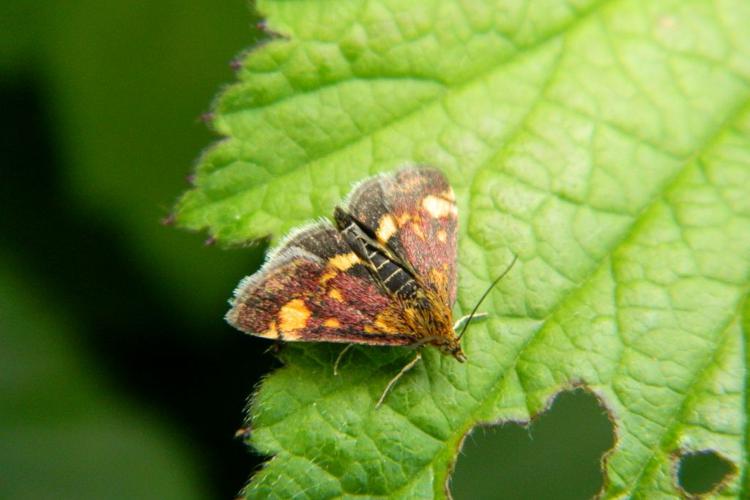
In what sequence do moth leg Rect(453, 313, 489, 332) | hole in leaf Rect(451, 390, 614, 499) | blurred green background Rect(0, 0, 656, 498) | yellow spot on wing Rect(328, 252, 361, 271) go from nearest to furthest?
moth leg Rect(453, 313, 489, 332), yellow spot on wing Rect(328, 252, 361, 271), hole in leaf Rect(451, 390, 614, 499), blurred green background Rect(0, 0, 656, 498)

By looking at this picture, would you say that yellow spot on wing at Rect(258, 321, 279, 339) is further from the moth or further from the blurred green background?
the blurred green background

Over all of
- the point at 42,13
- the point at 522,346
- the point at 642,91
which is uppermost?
the point at 642,91

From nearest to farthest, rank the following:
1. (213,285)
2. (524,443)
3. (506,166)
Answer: (506,166) → (524,443) → (213,285)

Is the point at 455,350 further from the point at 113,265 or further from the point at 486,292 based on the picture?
the point at 113,265

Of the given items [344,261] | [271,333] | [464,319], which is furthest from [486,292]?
[271,333]

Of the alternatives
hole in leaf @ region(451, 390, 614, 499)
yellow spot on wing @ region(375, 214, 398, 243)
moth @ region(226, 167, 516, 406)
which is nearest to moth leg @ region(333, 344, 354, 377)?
moth @ region(226, 167, 516, 406)

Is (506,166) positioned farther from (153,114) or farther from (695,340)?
(153,114)

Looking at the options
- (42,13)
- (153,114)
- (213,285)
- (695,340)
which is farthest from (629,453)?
(42,13)
